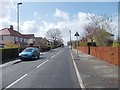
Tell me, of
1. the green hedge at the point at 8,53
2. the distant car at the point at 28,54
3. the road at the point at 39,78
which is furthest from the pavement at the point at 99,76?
the distant car at the point at 28,54

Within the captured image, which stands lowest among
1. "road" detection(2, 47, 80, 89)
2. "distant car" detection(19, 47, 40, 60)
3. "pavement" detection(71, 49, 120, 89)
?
"road" detection(2, 47, 80, 89)

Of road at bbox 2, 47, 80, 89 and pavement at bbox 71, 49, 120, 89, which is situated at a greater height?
pavement at bbox 71, 49, 120, 89

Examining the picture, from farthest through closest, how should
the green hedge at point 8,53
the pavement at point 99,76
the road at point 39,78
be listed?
1. the green hedge at point 8,53
2. the road at point 39,78
3. the pavement at point 99,76

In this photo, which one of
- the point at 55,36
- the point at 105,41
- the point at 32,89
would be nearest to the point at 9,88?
the point at 32,89

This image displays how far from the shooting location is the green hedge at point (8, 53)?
95.5 feet

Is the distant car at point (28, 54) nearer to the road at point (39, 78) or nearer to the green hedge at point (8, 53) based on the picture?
the green hedge at point (8, 53)

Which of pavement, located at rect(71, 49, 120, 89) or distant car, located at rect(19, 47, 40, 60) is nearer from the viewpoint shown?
pavement, located at rect(71, 49, 120, 89)

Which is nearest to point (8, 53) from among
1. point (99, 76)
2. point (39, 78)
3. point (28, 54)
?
point (28, 54)

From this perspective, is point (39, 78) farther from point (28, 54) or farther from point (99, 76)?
point (28, 54)

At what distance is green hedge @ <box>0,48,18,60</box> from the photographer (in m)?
29.1

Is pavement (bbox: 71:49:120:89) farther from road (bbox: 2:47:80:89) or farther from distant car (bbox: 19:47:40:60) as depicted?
distant car (bbox: 19:47:40:60)

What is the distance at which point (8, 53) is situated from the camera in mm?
31547

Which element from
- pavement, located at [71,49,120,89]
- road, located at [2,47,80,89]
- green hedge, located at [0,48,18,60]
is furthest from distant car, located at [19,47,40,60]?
pavement, located at [71,49,120,89]

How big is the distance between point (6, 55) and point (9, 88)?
20.2 metres
